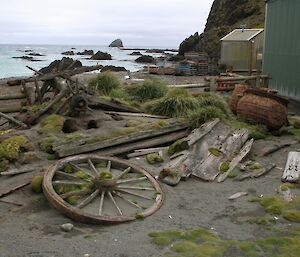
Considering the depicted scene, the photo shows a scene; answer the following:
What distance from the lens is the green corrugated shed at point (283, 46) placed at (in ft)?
52.9

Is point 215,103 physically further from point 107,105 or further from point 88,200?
point 88,200

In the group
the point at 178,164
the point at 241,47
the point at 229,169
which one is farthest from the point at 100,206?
the point at 241,47

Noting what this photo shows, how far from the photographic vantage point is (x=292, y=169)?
847cm

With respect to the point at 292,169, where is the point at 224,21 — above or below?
above

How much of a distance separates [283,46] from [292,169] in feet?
34.2

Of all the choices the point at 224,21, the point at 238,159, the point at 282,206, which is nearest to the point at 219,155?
the point at 238,159

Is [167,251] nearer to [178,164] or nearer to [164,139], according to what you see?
[178,164]

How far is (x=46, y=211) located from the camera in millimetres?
6746

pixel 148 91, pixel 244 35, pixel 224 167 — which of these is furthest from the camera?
pixel 244 35

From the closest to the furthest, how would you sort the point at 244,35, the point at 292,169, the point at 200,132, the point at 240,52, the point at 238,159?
1. the point at 292,169
2. the point at 238,159
3. the point at 200,132
4. the point at 240,52
5. the point at 244,35

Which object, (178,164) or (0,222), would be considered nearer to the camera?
(0,222)

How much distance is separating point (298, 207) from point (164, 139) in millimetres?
3907

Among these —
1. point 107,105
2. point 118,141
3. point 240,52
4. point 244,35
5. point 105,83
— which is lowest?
point 118,141

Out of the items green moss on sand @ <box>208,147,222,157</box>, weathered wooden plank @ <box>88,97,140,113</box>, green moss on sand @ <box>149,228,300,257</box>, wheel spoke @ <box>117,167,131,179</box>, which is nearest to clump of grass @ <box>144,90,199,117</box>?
weathered wooden plank @ <box>88,97,140,113</box>
